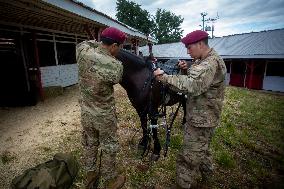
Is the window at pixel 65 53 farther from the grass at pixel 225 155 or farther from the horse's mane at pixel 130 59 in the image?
the horse's mane at pixel 130 59

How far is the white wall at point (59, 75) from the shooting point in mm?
10039

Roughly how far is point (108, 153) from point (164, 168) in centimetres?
143

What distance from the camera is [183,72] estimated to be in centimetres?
430

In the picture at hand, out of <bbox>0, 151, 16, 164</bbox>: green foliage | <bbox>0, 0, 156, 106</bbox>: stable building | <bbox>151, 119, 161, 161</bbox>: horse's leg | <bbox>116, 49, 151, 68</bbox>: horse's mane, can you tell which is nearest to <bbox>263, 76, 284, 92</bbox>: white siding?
<bbox>0, 0, 156, 106</bbox>: stable building

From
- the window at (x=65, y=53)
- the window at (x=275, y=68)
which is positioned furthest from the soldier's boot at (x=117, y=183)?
the window at (x=275, y=68)

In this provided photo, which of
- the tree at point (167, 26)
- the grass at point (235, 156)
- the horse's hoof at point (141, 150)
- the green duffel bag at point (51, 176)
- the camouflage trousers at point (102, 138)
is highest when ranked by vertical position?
the tree at point (167, 26)

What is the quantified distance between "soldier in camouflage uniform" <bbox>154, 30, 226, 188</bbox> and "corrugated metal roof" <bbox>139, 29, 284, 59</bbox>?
1699 cm

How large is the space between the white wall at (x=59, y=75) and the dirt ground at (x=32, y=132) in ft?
6.45

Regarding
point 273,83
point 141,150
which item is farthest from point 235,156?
point 273,83

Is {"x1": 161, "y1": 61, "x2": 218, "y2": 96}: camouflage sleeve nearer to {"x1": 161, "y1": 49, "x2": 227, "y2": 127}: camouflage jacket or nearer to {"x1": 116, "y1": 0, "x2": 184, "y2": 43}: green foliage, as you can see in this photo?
{"x1": 161, "y1": 49, "x2": 227, "y2": 127}: camouflage jacket

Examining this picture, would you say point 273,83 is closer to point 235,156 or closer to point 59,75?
point 235,156

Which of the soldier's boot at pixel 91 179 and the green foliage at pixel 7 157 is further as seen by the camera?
the green foliage at pixel 7 157

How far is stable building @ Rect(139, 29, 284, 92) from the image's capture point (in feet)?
58.2

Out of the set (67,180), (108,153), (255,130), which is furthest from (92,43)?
(255,130)
